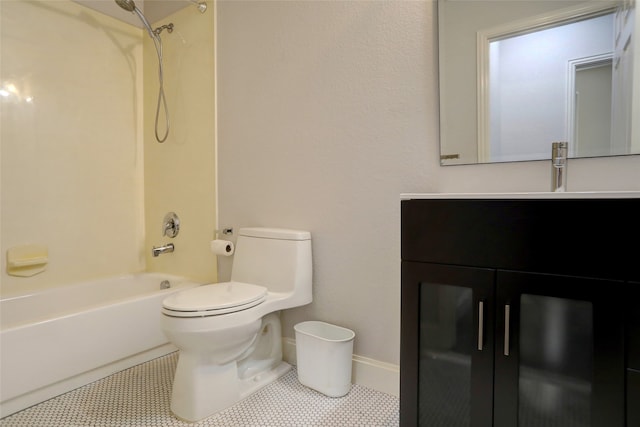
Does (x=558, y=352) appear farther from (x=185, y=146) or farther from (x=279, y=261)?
(x=185, y=146)

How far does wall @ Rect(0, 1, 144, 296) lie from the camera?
1940mm

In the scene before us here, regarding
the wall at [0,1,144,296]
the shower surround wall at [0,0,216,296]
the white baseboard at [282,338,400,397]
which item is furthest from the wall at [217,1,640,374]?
the wall at [0,1,144,296]

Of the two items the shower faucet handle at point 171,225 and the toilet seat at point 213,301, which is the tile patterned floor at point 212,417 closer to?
the toilet seat at point 213,301

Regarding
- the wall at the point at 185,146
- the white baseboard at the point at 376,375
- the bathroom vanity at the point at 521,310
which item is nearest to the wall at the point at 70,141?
the wall at the point at 185,146

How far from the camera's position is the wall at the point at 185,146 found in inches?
85.8

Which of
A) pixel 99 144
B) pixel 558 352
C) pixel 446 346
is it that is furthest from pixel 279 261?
pixel 99 144

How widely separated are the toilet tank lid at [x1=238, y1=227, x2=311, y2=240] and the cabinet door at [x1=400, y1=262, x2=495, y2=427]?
0.67 m

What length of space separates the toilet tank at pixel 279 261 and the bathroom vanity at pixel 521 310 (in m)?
0.66

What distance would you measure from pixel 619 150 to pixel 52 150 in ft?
8.95

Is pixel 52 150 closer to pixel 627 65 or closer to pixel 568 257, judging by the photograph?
pixel 568 257

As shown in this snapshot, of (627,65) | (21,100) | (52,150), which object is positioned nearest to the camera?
(627,65)

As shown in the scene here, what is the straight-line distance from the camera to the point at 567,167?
1.21m

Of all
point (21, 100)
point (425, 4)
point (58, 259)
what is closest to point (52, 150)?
point (21, 100)

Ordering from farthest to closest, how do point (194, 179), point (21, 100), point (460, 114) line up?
point (194, 179) < point (21, 100) < point (460, 114)
